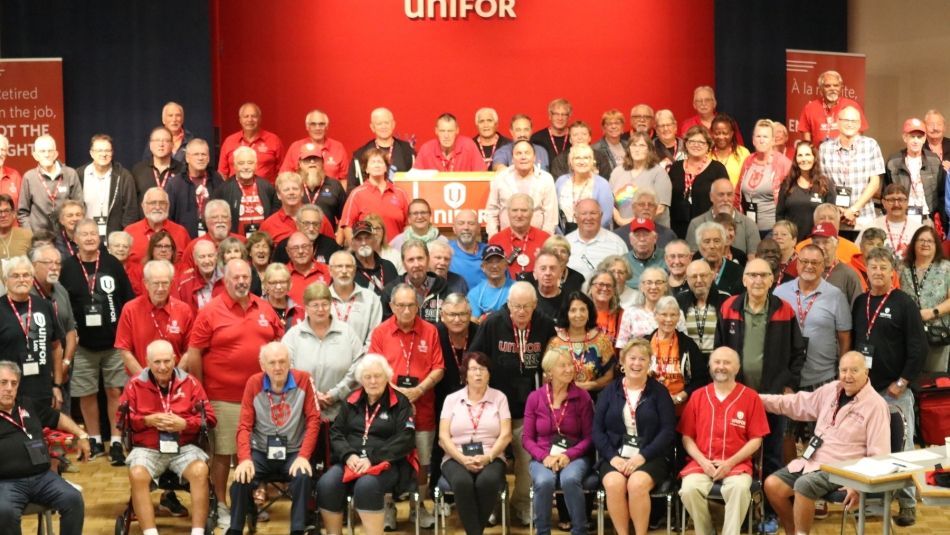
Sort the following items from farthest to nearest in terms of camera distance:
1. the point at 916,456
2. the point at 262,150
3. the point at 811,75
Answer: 1. the point at 811,75
2. the point at 262,150
3. the point at 916,456

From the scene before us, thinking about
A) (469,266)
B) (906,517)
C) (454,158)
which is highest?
(454,158)

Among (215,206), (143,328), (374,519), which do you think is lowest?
(374,519)

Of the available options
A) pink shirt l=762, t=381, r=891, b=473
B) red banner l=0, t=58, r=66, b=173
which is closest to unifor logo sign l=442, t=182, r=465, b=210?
pink shirt l=762, t=381, r=891, b=473

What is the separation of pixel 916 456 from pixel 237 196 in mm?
4848

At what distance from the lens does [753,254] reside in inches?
356

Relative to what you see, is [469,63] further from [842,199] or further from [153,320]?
[153,320]

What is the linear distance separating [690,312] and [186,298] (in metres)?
2.99

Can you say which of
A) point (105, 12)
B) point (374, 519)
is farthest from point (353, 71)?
point (374, 519)

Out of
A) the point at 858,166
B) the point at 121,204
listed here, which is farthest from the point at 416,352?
the point at 858,166

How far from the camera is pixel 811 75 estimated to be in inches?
489

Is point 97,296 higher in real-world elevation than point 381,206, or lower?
lower

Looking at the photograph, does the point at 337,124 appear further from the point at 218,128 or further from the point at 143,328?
the point at 143,328

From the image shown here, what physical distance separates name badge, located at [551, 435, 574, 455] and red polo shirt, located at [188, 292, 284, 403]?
170 centimetres

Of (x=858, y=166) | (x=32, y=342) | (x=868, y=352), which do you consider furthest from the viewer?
(x=858, y=166)
